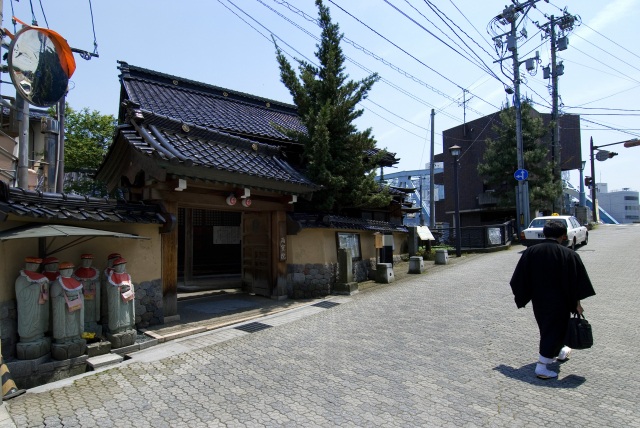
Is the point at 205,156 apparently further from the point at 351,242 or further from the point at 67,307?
the point at 351,242

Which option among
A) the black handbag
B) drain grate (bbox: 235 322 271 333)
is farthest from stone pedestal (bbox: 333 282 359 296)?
the black handbag

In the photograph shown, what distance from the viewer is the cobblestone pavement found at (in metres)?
4.28

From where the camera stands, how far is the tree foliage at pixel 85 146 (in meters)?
19.5

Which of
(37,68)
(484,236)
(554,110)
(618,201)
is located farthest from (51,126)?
(618,201)

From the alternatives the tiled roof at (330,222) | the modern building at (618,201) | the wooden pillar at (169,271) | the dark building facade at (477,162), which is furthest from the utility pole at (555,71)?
the modern building at (618,201)

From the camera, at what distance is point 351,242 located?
13336mm

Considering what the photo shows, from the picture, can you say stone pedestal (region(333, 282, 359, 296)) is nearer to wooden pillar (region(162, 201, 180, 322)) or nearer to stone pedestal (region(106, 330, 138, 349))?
wooden pillar (region(162, 201, 180, 322))

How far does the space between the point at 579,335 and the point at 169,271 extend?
7.75m

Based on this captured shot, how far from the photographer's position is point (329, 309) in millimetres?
9719

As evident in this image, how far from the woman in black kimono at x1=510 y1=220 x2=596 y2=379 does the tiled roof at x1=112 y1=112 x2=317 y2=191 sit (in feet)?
21.3

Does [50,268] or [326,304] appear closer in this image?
[50,268]

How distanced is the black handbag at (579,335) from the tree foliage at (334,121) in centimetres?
769

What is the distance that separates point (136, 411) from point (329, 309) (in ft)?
18.7

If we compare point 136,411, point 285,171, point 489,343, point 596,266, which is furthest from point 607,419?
point 596,266
